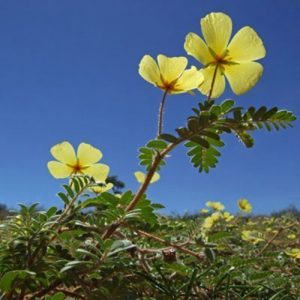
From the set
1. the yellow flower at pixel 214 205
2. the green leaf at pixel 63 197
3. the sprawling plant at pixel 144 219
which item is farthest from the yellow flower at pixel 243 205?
the green leaf at pixel 63 197

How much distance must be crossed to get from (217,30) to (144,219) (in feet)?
2.07

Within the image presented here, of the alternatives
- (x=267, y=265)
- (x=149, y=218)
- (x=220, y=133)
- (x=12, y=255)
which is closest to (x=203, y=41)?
(x=220, y=133)

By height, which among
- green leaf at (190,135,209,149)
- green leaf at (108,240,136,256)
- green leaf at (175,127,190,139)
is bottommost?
green leaf at (108,240,136,256)

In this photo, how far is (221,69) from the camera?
1580 millimetres

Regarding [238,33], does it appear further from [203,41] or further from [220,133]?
[220,133]

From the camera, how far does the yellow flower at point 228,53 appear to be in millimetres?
1538

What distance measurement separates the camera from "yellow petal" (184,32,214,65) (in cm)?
150

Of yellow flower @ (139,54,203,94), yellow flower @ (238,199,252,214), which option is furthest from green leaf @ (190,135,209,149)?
yellow flower @ (238,199,252,214)

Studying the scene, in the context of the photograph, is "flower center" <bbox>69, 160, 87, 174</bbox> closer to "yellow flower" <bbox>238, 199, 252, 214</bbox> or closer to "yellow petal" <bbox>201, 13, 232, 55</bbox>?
"yellow petal" <bbox>201, 13, 232, 55</bbox>

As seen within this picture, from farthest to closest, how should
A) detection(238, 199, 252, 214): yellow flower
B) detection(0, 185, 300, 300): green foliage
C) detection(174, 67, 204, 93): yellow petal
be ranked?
detection(238, 199, 252, 214): yellow flower
detection(174, 67, 204, 93): yellow petal
detection(0, 185, 300, 300): green foliage

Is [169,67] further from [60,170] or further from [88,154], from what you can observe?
[60,170]

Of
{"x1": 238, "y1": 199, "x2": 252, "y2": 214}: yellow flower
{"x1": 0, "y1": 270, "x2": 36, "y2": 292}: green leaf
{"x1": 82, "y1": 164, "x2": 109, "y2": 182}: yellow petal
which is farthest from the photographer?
{"x1": 238, "y1": 199, "x2": 252, "y2": 214}: yellow flower

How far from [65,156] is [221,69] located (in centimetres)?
61

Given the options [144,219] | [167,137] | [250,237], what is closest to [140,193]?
[144,219]
